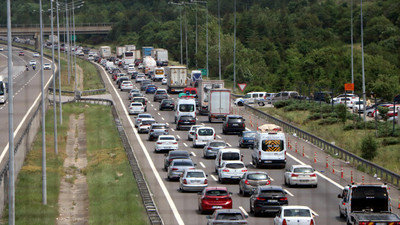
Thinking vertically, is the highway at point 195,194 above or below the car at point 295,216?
below

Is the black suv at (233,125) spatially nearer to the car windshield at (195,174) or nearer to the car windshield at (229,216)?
the car windshield at (195,174)

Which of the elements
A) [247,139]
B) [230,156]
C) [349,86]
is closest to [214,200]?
[230,156]

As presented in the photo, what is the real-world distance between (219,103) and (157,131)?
37.9 feet

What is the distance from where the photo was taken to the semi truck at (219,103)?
7156 centimetres

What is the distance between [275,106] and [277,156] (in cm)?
3733

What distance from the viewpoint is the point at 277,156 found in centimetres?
4809

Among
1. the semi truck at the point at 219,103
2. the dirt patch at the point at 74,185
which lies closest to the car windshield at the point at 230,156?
the dirt patch at the point at 74,185

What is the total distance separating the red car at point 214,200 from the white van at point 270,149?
13698 mm

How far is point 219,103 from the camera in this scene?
71.7 metres

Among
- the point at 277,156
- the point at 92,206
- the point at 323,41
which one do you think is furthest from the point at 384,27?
the point at 92,206

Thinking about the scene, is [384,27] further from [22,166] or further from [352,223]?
[352,223]

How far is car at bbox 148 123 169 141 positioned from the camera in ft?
202

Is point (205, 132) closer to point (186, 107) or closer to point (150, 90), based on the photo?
point (186, 107)

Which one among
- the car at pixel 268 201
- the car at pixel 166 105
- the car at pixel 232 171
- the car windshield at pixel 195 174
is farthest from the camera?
the car at pixel 166 105
